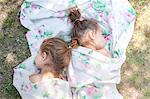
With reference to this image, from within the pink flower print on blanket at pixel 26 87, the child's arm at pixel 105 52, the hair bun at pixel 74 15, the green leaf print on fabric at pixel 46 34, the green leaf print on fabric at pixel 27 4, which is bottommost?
the pink flower print on blanket at pixel 26 87

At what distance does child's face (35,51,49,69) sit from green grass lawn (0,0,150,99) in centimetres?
27

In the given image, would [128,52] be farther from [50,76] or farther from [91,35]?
[50,76]

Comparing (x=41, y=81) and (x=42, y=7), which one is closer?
(x=41, y=81)

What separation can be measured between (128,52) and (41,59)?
2.51 feet

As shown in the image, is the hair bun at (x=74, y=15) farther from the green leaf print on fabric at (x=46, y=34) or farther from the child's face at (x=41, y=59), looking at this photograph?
the child's face at (x=41, y=59)

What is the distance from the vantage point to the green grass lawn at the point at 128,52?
11.7 ft

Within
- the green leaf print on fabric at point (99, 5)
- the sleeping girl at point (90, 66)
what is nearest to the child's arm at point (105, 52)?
the sleeping girl at point (90, 66)

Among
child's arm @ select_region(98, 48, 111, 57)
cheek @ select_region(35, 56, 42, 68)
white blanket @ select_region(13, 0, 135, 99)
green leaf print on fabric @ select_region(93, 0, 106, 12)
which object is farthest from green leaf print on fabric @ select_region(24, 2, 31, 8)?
child's arm @ select_region(98, 48, 111, 57)

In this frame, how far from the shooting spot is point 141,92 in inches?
141

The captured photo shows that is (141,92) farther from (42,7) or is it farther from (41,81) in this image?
(42,7)

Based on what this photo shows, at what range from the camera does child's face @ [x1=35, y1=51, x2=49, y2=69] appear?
337 centimetres

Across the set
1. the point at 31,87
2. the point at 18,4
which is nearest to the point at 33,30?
the point at 18,4

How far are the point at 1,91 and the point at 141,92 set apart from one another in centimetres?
105

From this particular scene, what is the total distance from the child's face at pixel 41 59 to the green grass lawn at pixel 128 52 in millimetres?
270
